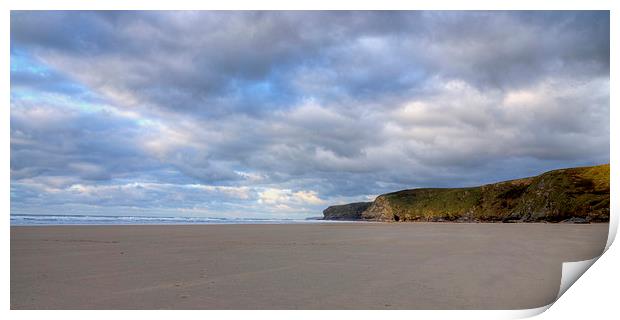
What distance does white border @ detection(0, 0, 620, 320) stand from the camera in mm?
4195

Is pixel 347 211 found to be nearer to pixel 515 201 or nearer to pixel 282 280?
pixel 515 201

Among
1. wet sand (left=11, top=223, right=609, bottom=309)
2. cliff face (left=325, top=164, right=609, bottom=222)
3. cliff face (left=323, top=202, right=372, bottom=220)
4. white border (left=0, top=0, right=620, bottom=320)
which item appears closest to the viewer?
white border (left=0, top=0, right=620, bottom=320)

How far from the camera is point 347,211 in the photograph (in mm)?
121812

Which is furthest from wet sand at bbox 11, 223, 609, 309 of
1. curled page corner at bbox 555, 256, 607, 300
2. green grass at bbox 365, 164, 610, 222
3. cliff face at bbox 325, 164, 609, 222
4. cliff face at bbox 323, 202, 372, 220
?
cliff face at bbox 323, 202, 372, 220

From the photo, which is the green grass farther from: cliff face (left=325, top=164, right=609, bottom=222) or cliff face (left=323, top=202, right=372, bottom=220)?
cliff face (left=323, top=202, right=372, bottom=220)

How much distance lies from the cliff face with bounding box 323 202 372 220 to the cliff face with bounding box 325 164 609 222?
110 ft

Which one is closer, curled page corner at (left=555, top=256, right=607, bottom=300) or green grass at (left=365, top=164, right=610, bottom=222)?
curled page corner at (left=555, top=256, right=607, bottom=300)

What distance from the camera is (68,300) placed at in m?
4.54
